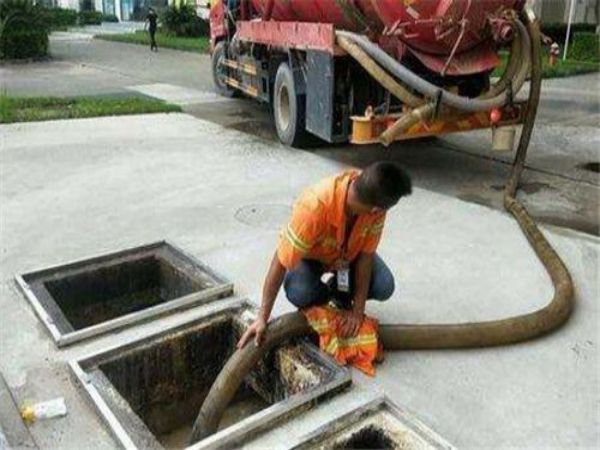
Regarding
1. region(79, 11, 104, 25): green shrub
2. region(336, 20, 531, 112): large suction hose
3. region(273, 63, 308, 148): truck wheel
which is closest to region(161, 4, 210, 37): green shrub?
region(79, 11, 104, 25): green shrub

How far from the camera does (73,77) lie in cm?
1585

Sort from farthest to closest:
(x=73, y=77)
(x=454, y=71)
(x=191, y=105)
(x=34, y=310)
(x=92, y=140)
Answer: (x=73, y=77) < (x=191, y=105) < (x=92, y=140) < (x=454, y=71) < (x=34, y=310)

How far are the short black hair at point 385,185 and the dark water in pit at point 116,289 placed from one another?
1.93m

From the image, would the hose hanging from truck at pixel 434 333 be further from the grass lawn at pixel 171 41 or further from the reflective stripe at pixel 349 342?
the grass lawn at pixel 171 41

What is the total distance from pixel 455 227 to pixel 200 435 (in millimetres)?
3127

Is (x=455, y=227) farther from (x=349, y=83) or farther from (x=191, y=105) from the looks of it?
(x=191, y=105)

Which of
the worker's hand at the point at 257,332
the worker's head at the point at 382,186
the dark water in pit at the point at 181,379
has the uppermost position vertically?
the worker's head at the point at 382,186

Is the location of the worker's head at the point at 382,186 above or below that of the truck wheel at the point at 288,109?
above

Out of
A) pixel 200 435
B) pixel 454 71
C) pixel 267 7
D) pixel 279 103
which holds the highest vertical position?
pixel 267 7

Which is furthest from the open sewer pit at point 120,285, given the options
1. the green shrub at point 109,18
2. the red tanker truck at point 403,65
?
the green shrub at point 109,18

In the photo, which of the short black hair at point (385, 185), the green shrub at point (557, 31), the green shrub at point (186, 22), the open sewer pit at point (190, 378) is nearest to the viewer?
the short black hair at point (385, 185)

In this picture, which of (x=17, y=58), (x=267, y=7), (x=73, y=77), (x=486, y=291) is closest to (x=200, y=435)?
(x=486, y=291)

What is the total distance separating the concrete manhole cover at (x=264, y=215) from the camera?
5566 millimetres

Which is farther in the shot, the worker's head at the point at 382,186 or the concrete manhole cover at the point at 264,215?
the concrete manhole cover at the point at 264,215
